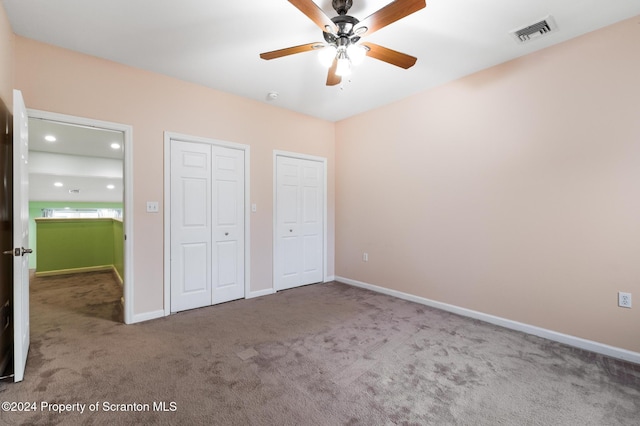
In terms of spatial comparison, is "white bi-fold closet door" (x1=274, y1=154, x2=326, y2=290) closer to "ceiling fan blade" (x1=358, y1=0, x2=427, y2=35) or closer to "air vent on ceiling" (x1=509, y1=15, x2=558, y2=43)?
"ceiling fan blade" (x1=358, y1=0, x2=427, y2=35)

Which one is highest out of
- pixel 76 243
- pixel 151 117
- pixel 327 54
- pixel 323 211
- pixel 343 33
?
pixel 343 33

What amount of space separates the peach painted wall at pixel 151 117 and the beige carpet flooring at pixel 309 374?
2.49 ft

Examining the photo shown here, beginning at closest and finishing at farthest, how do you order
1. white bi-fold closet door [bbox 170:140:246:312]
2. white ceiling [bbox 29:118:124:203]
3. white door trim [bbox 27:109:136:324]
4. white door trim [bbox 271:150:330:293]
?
white door trim [bbox 27:109:136:324] → white bi-fold closet door [bbox 170:140:246:312] → white door trim [bbox 271:150:330:293] → white ceiling [bbox 29:118:124:203]

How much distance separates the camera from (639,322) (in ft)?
7.18

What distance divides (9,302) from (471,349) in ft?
12.6

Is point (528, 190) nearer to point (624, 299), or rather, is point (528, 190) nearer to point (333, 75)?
point (624, 299)

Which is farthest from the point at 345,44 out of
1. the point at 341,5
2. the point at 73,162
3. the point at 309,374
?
the point at 73,162

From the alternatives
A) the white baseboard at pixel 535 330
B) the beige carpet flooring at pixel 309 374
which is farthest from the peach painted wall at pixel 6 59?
the white baseboard at pixel 535 330

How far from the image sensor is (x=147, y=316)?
303cm

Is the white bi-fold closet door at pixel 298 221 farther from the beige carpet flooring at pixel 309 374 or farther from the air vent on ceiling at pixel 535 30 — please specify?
the air vent on ceiling at pixel 535 30

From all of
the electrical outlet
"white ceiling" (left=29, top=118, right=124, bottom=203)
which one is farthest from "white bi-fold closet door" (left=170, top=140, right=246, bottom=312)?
the electrical outlet

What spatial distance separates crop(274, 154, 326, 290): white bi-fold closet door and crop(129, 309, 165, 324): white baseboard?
1.48 metres

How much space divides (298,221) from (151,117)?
2.31 metres

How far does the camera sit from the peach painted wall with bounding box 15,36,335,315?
2580mm
